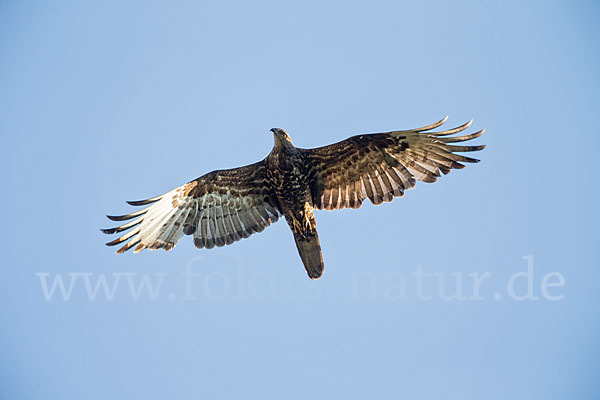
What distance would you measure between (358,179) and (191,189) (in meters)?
3.15

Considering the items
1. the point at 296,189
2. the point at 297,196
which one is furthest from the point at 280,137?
the point at 297,196

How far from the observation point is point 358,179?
40.9ft

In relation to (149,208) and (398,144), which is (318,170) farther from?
(149,208)

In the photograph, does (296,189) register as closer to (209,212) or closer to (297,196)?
(297,196)

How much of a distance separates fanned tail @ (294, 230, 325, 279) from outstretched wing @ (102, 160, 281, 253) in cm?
87

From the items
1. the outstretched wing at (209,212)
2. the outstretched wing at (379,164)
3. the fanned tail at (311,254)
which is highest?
the outstretched wing at (379,164)

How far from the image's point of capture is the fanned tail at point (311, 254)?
12.1 metres

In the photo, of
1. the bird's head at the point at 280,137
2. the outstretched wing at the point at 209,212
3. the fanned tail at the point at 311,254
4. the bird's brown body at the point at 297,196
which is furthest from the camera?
the outstretched wing at the point at 209,212

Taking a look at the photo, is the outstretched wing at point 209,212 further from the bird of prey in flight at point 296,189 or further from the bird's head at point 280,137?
the bird's head at point 280,137

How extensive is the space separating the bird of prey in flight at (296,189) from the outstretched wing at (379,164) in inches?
0.7

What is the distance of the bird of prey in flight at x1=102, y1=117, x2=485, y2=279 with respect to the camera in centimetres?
1205

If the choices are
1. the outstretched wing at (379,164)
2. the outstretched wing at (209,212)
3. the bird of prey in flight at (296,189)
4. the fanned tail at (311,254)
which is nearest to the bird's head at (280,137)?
the bird of prey in flight at (296,189)

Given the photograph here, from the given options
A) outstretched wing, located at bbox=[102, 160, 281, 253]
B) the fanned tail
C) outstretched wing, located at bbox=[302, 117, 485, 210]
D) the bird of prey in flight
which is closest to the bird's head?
the bird of prey in flight

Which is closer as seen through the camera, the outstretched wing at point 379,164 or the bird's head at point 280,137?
the bird's head at point 280,137
